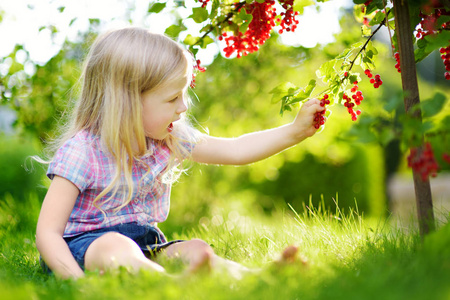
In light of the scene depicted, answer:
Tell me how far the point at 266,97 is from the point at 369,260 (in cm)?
372

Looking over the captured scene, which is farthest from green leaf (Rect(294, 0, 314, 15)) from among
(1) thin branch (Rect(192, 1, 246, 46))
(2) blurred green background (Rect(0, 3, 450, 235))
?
(2) blurred green background (Rect(0, 3, 450, 235))

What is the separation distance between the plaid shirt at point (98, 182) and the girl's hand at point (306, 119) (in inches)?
25.9

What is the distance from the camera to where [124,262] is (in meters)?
1.86

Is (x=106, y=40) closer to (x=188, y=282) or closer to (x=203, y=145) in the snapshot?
(x=203, y=145)

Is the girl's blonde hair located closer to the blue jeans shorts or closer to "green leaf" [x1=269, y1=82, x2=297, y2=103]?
the blue jeans shorts

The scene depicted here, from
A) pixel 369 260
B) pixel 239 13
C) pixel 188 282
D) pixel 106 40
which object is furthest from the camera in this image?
pixel 106 40

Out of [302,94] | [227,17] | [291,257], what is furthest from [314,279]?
[227,17]

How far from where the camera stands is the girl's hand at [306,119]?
2.27 m

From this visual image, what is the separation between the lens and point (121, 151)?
227 cm

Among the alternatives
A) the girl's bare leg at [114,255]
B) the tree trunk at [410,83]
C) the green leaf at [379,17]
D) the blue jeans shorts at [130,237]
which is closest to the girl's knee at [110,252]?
the girl's bare leg at [114,255]

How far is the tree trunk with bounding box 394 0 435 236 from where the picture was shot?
1887mm

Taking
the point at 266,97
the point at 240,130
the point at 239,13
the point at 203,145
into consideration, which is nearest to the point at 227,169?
the point at 240,130

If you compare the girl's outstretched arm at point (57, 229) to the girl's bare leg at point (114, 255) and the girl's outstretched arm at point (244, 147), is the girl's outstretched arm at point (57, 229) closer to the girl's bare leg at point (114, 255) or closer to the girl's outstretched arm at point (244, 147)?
the girl's bare leg at point (114, 255)

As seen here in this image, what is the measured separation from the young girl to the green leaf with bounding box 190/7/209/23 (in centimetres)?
24
